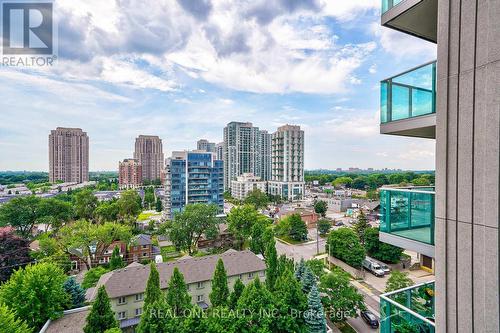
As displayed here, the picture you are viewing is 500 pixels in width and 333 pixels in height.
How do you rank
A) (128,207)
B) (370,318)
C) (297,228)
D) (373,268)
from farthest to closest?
(128,207) → (297,228) → (373,268) → (370,318)

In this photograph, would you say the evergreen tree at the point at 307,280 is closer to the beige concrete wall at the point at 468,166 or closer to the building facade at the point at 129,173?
the beige concrete wall at the point at 468,166

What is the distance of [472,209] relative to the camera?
196 cm


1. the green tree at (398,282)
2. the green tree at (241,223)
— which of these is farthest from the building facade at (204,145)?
the green tree at (398,282)

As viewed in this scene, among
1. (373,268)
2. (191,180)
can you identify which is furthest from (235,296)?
(191,180)

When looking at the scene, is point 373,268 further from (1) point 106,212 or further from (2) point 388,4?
(1) point 106,212

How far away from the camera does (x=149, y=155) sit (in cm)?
8106

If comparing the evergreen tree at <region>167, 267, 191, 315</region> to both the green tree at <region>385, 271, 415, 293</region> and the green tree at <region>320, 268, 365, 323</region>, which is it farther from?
the green tree at <region>385, 271, 415, 293</region>

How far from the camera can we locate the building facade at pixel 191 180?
3238cm

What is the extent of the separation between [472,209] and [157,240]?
27.4 m

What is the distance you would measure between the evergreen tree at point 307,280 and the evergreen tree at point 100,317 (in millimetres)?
8037

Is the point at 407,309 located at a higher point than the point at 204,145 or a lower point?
lower

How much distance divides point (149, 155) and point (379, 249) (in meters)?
77.0

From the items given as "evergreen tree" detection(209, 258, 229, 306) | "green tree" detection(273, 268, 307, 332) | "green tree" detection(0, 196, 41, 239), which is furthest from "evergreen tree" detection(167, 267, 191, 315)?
"green tree" detection(0, 196, 41, 239)

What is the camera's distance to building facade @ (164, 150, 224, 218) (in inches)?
1275
